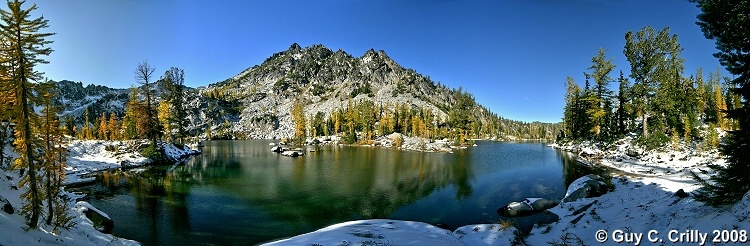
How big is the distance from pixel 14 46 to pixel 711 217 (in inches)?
1124

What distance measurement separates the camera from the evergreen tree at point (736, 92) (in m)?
11.0

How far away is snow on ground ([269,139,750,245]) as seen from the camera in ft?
34.9

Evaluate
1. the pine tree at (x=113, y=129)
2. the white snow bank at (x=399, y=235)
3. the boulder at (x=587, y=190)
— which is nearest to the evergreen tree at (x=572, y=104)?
the boulder at (x=587, y=190)

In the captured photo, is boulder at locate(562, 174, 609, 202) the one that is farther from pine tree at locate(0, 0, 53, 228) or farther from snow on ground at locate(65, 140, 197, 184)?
snow on ground at locate(65, 140, 197, 184)

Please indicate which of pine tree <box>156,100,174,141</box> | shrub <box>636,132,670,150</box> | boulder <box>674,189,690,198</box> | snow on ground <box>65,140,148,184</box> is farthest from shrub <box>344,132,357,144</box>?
boulder <box>674,189,690,198</box>

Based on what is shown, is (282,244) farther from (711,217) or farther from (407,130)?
(407,130)

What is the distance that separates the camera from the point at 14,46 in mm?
13047

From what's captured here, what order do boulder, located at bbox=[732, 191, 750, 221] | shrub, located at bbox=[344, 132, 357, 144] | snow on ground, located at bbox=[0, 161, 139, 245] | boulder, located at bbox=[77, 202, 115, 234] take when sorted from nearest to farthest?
boulder, located at bbox=[732, 191, 750, 221] → snow on ground, located at bbox=[0, 161, 139, 245] → boulder, located at bbox=[77, 202, 115, 234] → shrub, located at bbox=[344, 132, 357, 144]

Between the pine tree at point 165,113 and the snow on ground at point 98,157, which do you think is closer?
the snow on ground at point 98,157

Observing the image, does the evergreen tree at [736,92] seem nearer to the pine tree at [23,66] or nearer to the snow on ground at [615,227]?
the snow on ground at [615,227]

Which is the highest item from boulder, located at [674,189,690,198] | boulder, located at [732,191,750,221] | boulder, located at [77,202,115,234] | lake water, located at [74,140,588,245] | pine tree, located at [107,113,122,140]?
pine tree, located at [107,113,122,140]

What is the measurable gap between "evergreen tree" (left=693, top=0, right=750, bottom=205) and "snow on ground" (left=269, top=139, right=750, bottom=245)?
2.41 feet

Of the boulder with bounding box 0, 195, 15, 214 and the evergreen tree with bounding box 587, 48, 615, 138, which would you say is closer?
the boulder with bounding box 0, 195, 15, 214

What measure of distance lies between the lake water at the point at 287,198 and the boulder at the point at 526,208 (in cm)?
83
